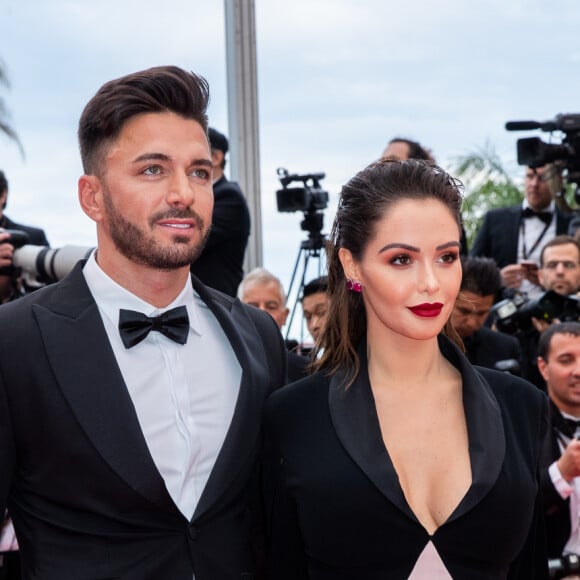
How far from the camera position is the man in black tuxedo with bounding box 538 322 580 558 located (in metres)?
3.11

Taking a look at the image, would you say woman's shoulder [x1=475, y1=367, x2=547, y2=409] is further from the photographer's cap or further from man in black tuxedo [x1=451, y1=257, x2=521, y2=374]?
the photographer's cap

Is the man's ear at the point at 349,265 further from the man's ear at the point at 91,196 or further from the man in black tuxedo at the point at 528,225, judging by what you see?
the man in black tuxedo at the point at 528,225

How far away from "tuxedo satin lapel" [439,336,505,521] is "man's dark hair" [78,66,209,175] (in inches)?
25.8

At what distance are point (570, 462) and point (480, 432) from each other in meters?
1.31

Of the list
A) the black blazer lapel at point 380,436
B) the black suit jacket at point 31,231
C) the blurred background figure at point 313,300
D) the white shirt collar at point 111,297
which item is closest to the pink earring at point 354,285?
the black blazer lapel at point 380,436

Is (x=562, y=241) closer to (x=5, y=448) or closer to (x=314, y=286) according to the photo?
(x=314, y=286)

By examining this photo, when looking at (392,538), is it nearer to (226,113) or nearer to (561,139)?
(561,139)

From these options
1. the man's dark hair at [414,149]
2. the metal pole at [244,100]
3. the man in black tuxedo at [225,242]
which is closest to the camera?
the man in black tuxedo at [225,242]

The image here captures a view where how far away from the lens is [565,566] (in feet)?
9.67

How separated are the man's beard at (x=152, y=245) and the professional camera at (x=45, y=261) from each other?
0.54 meters

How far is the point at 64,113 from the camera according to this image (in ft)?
15.4

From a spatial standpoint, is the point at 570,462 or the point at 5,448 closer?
Answer: the point at 5,448

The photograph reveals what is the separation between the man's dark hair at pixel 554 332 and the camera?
3.64m

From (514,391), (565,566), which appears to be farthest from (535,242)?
(514,391)
